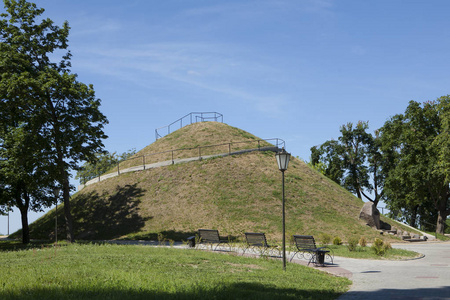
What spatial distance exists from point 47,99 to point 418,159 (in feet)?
114

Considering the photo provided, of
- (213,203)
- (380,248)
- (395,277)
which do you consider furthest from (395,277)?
(213,203)

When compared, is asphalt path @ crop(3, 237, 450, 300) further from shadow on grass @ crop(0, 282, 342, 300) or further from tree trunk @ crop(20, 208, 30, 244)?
tree trunk @ crop(20, 208, 30, 244)

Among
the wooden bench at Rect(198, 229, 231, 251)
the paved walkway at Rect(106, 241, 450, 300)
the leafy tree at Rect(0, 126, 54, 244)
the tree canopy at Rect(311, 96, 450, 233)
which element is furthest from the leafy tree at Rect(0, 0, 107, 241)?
the tree canopy at Rect(311, 96, 450, 233)

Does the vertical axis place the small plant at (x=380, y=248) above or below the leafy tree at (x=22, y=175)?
below

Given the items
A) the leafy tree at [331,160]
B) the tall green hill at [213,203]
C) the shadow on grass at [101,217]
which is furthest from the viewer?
the leafy tree at [331,160]

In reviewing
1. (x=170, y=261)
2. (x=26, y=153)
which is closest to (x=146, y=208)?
(x=26, y=153)

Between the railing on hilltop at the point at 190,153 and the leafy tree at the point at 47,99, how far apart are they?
572 inches

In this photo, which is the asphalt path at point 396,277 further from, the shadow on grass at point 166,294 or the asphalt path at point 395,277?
the shadow on grass at point 166,294

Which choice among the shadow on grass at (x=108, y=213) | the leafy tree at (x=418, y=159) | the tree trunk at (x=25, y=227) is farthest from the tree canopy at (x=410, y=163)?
the tree trunk at (x=25, y=227)

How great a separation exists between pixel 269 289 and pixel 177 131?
1739 inches

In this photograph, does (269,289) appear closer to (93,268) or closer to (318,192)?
(93,268)

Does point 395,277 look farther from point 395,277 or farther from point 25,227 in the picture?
point 25,227

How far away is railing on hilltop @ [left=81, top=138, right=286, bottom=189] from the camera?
4338cm

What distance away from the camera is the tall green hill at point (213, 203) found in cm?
3153
